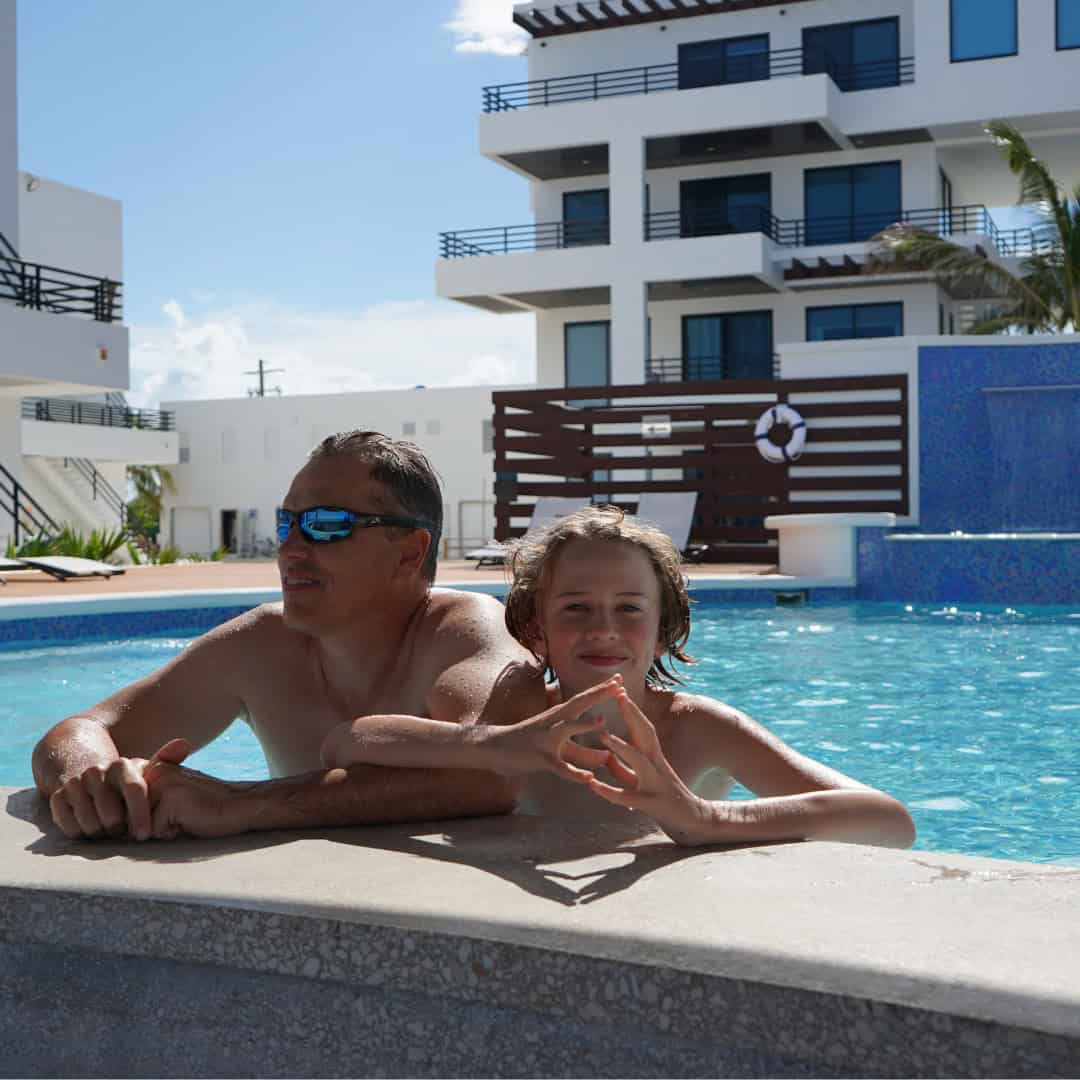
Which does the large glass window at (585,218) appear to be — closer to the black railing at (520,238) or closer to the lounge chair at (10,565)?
the black railing at (520,238)

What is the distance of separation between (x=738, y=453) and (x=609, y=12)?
12771 millimetres

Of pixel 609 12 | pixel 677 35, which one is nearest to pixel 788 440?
pixel 677 35

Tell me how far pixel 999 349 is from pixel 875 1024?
49.6 feet

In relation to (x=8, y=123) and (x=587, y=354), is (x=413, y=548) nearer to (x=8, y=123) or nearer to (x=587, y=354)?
(x=8, y=123)

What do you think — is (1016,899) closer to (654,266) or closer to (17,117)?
(17,117)

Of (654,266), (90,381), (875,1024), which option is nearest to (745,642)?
(875,1024)

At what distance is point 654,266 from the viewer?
24.0 metres

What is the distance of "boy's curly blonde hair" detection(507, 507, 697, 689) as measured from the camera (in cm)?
224

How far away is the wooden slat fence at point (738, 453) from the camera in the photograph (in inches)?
622

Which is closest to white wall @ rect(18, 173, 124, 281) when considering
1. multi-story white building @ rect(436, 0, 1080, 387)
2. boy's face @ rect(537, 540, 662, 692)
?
multi-story white building @ rect(436, 0, 1080, 387)

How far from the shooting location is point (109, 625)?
9.65 meters

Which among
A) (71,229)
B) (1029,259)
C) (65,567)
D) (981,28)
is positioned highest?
(981,28)

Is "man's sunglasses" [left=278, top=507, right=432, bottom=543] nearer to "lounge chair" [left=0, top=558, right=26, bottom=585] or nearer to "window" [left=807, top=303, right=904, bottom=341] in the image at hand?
"lounge chair" [left=0, top=558, right=26, bottom=585]

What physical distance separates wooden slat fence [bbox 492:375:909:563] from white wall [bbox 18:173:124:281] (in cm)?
1443
